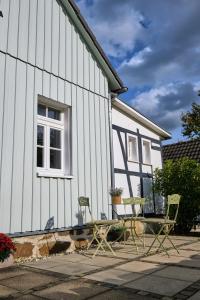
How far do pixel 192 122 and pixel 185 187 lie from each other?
261 inches

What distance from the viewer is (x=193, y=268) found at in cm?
472

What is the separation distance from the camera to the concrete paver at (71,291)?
3.42 m

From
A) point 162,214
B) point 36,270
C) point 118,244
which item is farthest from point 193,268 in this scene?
point 162,214

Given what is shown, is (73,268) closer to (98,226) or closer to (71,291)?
(71,291)

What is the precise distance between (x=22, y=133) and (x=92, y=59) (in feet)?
10.4

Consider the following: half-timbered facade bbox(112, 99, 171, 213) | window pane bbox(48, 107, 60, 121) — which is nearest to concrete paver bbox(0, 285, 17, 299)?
window pane bbox(48, 107, 60, 121)

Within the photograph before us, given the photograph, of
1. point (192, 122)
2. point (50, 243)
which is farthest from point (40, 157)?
point (192, 122)

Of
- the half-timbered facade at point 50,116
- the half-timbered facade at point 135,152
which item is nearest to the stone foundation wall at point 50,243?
the half-timbered facade at point 50,116

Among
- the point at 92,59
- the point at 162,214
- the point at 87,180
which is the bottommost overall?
the point at 162,214

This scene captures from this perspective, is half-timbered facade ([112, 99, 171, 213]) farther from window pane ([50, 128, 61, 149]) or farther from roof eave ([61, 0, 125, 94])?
window pane ([50, 128, 61, 149])

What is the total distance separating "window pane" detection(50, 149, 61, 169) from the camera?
6.80 m

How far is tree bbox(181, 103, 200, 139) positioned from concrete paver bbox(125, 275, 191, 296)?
1202cm

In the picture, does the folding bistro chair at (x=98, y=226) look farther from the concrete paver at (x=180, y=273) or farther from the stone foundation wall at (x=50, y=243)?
the concrete paver at (x=180, y=273)

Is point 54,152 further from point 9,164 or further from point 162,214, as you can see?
point 162,214
